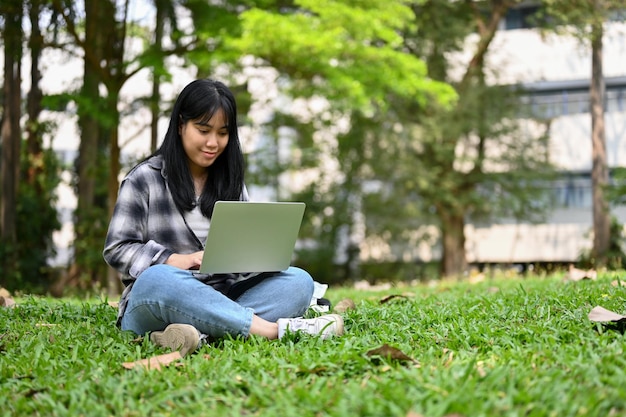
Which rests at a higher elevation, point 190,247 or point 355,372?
point 190,247

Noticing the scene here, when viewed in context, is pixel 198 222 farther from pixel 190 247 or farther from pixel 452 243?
pixel 452 243

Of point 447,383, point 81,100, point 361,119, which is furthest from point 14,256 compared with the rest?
point 447,383

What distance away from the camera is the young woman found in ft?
10.6

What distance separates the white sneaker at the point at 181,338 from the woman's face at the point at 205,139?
841 millimetres

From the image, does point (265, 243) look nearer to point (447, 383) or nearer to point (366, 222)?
point (447, 383)

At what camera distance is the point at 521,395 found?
81.9 inches

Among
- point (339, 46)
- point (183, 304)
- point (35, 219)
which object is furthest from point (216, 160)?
point (35, 219)

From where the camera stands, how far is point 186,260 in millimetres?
3318

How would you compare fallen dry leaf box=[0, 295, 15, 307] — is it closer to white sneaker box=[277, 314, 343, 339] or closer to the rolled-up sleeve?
the rolled-up sleeve

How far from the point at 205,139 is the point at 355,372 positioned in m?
1.47

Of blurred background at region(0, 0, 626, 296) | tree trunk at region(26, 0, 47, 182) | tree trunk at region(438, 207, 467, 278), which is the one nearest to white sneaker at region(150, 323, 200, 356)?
blurred background at region(0, 0, 626, 296)

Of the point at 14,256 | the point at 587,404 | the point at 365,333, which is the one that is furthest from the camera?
the point at 14,256

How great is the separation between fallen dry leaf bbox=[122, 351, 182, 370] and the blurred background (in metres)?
6.83

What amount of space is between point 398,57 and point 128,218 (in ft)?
26.3
